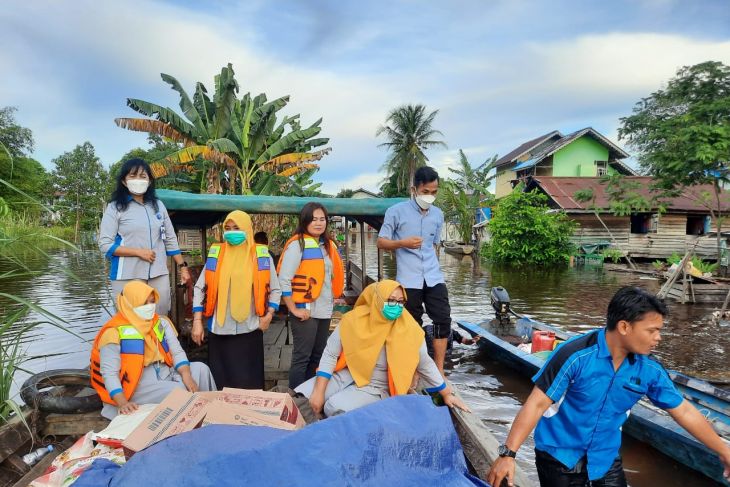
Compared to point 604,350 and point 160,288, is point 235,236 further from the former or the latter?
point 604,350

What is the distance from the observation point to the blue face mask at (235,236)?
12.3 ft

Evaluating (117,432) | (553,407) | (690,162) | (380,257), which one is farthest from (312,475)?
(690,162)

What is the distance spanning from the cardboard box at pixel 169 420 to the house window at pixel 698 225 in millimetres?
29885

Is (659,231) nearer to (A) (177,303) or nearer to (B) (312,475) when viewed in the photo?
(A) (177,303)

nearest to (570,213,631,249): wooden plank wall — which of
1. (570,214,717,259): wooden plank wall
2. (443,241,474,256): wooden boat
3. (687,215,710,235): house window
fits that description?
(570,214,717,259): wooden plank wall

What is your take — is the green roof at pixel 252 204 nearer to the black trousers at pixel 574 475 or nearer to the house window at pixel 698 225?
the black trousers at pixel 574 475

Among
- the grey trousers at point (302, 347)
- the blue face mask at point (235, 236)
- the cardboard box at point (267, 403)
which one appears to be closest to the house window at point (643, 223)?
the grey trousers at point (302, 347)

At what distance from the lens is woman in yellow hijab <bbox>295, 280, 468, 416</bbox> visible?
3246 mm

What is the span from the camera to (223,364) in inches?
157

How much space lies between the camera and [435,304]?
4578mm

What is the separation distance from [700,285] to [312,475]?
16.0m

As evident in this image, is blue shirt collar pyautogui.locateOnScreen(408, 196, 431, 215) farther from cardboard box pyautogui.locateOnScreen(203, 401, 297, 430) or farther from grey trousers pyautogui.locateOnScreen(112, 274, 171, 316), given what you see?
cardboard box pyautogui.locateOnScreen(203, 401, 297, 430)

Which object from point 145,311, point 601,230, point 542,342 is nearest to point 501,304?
point 542,342

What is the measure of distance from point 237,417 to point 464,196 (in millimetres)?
28080
